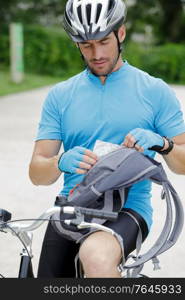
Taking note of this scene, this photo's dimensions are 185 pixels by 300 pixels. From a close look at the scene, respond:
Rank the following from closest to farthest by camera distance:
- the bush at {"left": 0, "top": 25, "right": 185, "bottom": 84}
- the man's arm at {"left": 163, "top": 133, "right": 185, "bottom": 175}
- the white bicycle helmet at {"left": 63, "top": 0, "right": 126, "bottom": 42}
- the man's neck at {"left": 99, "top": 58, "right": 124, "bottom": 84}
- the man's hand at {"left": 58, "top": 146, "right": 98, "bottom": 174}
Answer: the man's hand at {"left": 58, "top": 146, "right": 98, "bottom": 174} < the white bicycle helmet at {"left": 63, "top": 0, "right": 126, "bottom": 42} < the man's arm at {"left": 163, "top": 133, "right": 185, "bottom": 175} < the man's neck at {"left": 99, "top": 58, "right": 124, "bottom": 84} < the bush at {"left": 0, "top": 25, "right": 185, "bottom": 84}

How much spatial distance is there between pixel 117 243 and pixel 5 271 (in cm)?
267

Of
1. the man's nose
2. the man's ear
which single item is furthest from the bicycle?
the man's ear

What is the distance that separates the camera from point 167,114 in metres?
3.12

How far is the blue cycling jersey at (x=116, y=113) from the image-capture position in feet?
10.2

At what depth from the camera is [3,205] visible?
6.99 metres

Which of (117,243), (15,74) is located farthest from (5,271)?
(15,74)

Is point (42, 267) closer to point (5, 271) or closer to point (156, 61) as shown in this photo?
point (5, 271)

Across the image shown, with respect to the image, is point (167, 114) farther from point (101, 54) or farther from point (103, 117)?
point (101, 54)

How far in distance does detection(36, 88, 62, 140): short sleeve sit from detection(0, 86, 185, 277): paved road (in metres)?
2.14

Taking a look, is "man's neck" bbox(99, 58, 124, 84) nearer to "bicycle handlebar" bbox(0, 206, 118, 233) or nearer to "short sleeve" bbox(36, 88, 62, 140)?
"short sleeve" bbox(36, 88, 62, 140)

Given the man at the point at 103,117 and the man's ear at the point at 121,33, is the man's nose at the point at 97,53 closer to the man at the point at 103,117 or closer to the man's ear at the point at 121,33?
the man at the point at 103,117

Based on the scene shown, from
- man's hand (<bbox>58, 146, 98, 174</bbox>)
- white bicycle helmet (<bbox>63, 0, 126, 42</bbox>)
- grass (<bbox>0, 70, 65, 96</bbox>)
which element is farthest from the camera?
grass (<bbox>0, 70, 65, 96</bbox>)

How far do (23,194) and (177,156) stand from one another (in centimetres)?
466

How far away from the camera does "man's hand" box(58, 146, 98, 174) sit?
8.97ft
